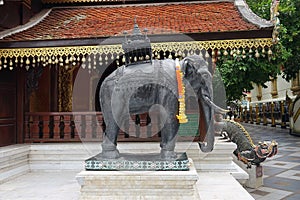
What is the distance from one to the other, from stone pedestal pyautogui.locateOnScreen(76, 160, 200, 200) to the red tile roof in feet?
8.75

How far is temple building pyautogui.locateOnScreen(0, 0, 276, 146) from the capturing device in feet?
17.3

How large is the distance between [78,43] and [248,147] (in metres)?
4.37

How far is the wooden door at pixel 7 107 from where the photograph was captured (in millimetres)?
6109

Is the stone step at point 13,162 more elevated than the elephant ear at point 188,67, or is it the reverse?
the elephant ear at point 188,67

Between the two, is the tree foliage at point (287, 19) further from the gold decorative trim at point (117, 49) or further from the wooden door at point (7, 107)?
the wooden door at point (7, 107)

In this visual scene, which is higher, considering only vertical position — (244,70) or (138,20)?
(138,20)

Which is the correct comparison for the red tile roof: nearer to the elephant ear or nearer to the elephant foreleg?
the elephant ear

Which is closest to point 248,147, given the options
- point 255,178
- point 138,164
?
point 255,178

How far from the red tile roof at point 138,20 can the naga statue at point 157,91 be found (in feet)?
5.78

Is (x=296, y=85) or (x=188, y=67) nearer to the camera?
(x=188, y=67)

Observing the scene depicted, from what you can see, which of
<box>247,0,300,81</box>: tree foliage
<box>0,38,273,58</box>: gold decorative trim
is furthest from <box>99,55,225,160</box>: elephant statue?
<box>247,0,300,81</box>: tree foliage

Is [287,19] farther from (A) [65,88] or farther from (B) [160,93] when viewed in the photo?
(B) [160,93]

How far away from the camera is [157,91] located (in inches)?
139

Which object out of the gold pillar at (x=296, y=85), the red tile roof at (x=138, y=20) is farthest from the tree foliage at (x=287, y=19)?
the gold pillar at (x=296, y=85)
